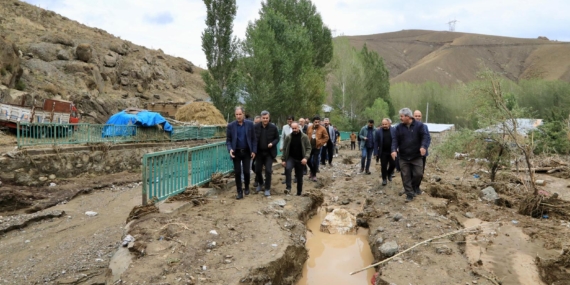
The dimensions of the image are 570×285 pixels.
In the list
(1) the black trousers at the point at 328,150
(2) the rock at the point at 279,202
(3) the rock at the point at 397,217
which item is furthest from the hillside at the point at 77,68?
(3) the rock at the point at 397,217

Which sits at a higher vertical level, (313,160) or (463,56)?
(463,56)

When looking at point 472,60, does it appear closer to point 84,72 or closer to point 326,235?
point 84,72

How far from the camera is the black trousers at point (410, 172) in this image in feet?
22.5

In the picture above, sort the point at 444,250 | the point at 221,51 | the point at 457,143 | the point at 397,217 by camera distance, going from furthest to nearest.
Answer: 1. the point at 221,51
2. the point at 457,143
3. the point at 397,217
4. the point at 444,250

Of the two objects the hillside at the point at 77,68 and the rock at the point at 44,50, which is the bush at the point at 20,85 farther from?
the rock at the point at 44,50

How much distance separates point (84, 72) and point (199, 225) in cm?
2827

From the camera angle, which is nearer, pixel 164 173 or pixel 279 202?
Result: pixel 164 173

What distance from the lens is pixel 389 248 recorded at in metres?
4.56

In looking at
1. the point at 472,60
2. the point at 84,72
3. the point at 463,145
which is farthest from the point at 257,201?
the point at 472,60

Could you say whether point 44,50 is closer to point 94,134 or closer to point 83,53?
point 83,53

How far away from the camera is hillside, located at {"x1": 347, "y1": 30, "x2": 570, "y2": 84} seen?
360 feet

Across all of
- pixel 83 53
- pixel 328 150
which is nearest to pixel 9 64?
pixel 83 53

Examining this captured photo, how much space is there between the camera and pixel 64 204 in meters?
8.51

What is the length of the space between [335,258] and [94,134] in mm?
9523
